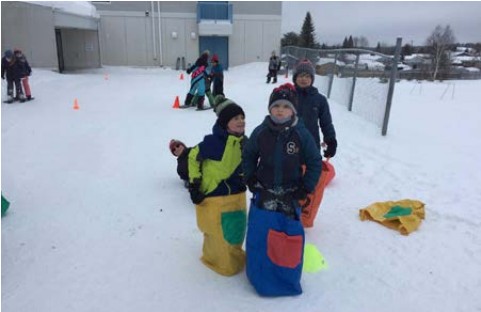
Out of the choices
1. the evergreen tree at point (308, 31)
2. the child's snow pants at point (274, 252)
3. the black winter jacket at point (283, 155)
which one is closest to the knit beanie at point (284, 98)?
→ the black winter jacket at point (283, 155)

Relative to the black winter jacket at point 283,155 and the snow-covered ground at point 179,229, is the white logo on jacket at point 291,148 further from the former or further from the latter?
the snow-covered ground at point 179,229

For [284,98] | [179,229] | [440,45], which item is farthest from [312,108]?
[440,45]

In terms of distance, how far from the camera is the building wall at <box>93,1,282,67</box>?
90.9 ft

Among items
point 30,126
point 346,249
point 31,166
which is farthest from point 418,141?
point 30,126

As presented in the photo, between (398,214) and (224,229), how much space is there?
7.14 feet

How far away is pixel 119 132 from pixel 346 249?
19.5 ft

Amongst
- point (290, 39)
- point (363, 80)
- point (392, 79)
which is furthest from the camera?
point (290, 39)

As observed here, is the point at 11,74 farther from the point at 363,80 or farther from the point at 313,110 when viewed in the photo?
the point at 313,110

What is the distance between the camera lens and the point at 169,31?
28.2 metres

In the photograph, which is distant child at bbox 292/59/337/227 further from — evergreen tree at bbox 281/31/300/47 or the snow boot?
evergreen tree at bbox 281/31/300/47

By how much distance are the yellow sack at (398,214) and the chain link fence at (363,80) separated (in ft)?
11.5

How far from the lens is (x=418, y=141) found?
7586mm

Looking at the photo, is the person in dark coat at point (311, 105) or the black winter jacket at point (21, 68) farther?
the black winter jacket at point (21, 68)

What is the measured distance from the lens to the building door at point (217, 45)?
28.7 metres
